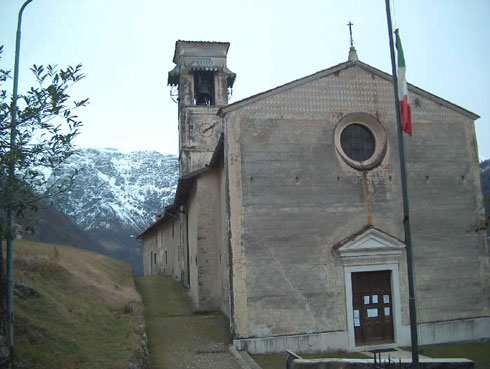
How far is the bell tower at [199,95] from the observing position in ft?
88.5

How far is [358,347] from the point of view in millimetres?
13758

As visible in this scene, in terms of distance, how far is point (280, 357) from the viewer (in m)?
12.8

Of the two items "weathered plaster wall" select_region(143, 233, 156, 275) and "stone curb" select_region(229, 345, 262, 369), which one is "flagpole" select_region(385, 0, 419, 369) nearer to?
"stone curb" select_region(229, 345, 262, 369)

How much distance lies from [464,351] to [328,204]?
5778 mm

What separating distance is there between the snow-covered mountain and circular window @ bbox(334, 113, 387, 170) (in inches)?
2308

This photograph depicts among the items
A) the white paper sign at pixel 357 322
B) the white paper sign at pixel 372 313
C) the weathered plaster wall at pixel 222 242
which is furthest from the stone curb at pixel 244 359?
the white paper sign at pixel 372 313

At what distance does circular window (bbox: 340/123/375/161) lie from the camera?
15.1 m

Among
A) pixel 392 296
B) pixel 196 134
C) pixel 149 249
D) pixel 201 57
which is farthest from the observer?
pixel 149 249

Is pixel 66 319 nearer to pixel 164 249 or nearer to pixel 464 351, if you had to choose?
pixel 464 351

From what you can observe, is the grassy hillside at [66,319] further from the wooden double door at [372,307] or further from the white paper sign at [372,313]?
the white paper sign at [372,313]

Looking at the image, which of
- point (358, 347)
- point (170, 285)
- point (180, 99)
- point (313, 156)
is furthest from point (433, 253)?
point (180, 99)

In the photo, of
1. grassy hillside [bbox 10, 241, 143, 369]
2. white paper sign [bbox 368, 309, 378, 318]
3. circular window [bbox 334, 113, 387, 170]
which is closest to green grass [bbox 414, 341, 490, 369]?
white paper sign [bbox 368, 309, 378, 318]

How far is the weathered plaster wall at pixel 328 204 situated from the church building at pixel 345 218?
0.03 m

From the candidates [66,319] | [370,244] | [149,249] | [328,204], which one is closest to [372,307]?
[370,244]
